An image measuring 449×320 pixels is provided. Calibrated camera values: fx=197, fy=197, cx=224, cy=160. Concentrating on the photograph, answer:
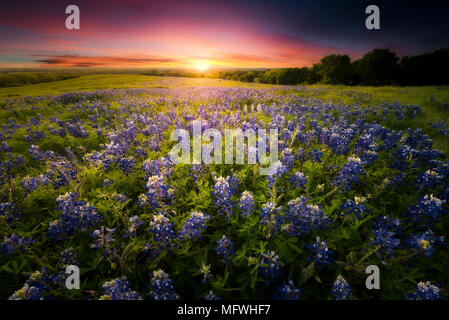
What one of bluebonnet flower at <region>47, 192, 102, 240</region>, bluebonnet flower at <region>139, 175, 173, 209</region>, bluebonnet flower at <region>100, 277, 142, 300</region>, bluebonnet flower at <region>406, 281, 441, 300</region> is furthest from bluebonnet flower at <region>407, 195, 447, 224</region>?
bluebonnet flower at <region>47, 192, 102, 240</region>

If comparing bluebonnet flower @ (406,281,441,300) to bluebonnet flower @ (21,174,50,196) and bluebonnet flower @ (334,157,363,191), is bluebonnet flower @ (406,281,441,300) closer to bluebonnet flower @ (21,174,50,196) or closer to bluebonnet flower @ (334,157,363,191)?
bluebonnet flower @ (334,157,363,191)

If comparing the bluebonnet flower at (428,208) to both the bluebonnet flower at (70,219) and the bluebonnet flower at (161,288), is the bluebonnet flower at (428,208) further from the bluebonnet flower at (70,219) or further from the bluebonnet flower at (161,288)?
the bluebonnet flower at (70,219)

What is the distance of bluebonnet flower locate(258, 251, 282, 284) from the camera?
257 cm

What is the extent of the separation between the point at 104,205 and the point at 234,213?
2.41 meters

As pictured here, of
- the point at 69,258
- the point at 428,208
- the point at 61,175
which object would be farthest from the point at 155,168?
the point at 428,208

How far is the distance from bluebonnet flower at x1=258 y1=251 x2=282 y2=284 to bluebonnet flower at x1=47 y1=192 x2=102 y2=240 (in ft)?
8.51

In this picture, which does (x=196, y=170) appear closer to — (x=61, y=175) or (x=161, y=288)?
(x=161, y=288)

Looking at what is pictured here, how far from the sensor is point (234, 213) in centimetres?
354

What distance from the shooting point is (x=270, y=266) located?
258 cm

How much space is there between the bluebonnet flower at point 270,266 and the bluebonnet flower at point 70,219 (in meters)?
2.59

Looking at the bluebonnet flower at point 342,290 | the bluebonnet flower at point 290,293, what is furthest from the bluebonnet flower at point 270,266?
the bluebonnet flower at point 342,290

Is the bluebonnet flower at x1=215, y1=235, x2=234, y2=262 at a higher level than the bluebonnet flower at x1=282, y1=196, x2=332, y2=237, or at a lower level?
lower

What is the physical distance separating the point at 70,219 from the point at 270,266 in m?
3.00
